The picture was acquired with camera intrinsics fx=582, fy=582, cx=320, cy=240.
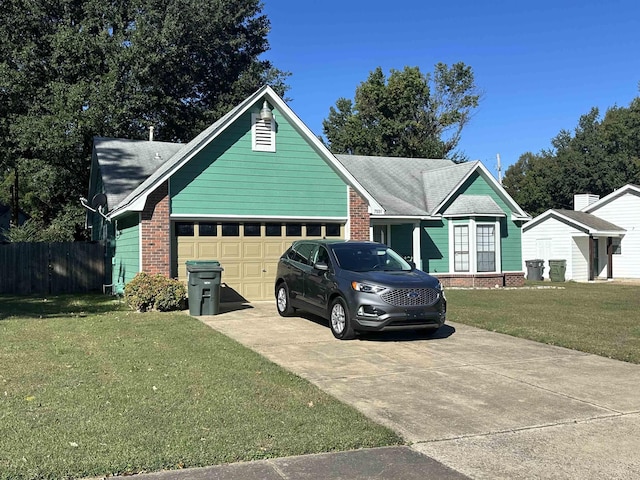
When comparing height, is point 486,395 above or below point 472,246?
below

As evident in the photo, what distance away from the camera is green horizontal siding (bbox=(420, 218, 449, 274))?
2159 centimetres

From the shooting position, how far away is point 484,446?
4941 millimetres

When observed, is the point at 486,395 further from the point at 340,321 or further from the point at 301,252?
the point at 301,252

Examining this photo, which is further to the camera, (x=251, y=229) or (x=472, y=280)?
(x=472, y=280)

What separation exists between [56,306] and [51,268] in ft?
19.5

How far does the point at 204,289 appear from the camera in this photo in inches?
517

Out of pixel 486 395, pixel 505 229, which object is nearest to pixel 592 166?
pixel 505 229

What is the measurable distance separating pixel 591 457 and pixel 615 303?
43.1 ft

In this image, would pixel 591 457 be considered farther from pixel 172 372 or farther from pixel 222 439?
pixel 172 372

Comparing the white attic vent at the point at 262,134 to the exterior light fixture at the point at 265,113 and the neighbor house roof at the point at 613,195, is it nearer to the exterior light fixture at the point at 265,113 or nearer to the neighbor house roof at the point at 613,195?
the exterior light fixture at the point at 265,113

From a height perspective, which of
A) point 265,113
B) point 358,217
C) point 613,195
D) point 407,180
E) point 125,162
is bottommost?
point 358,217

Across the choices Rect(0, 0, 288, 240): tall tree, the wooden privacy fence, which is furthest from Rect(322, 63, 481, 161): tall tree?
the wooden privacy fence

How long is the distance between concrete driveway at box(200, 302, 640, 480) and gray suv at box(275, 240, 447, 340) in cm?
39

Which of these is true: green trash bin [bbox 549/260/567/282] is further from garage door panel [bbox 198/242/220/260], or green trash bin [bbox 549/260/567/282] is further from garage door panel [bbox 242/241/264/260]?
garage door panel [bbox 198/242/220/260]
